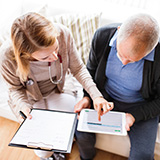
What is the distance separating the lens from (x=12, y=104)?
113cm

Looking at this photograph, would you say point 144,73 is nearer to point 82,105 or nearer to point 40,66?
point 82,105

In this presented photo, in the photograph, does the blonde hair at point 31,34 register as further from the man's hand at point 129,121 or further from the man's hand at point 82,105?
the man's hand at point 129,121

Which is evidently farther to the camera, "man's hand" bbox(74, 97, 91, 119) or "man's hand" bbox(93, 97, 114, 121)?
"man's hand" bbox(74, 97, 91, 119)

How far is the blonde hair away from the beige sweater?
0.13 metres

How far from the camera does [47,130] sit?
0.92 meters

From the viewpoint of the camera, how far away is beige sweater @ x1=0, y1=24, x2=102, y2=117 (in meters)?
0.97

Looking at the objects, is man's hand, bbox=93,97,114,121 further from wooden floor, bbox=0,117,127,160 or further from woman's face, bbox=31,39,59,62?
wooden floor, bbox=0,117,127,160

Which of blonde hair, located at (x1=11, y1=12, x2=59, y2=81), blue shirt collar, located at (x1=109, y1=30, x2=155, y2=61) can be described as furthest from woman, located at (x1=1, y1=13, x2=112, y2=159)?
blue shirt collar, located at (x1=109, y1=30, x2=155, y2=61)

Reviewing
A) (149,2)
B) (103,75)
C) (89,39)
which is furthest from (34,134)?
(149,2)

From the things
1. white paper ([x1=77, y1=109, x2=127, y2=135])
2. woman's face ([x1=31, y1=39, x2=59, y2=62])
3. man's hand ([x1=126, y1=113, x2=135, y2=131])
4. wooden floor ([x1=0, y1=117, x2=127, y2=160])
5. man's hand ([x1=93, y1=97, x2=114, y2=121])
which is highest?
woman's face ([x1=31, y1=39, x2=59, y2=62])

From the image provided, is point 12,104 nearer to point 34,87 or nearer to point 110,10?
point 34,87

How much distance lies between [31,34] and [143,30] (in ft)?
1.63

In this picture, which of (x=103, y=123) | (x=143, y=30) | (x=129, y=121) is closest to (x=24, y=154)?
(x=103, y=123)

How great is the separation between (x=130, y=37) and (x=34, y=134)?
0.66 metres
